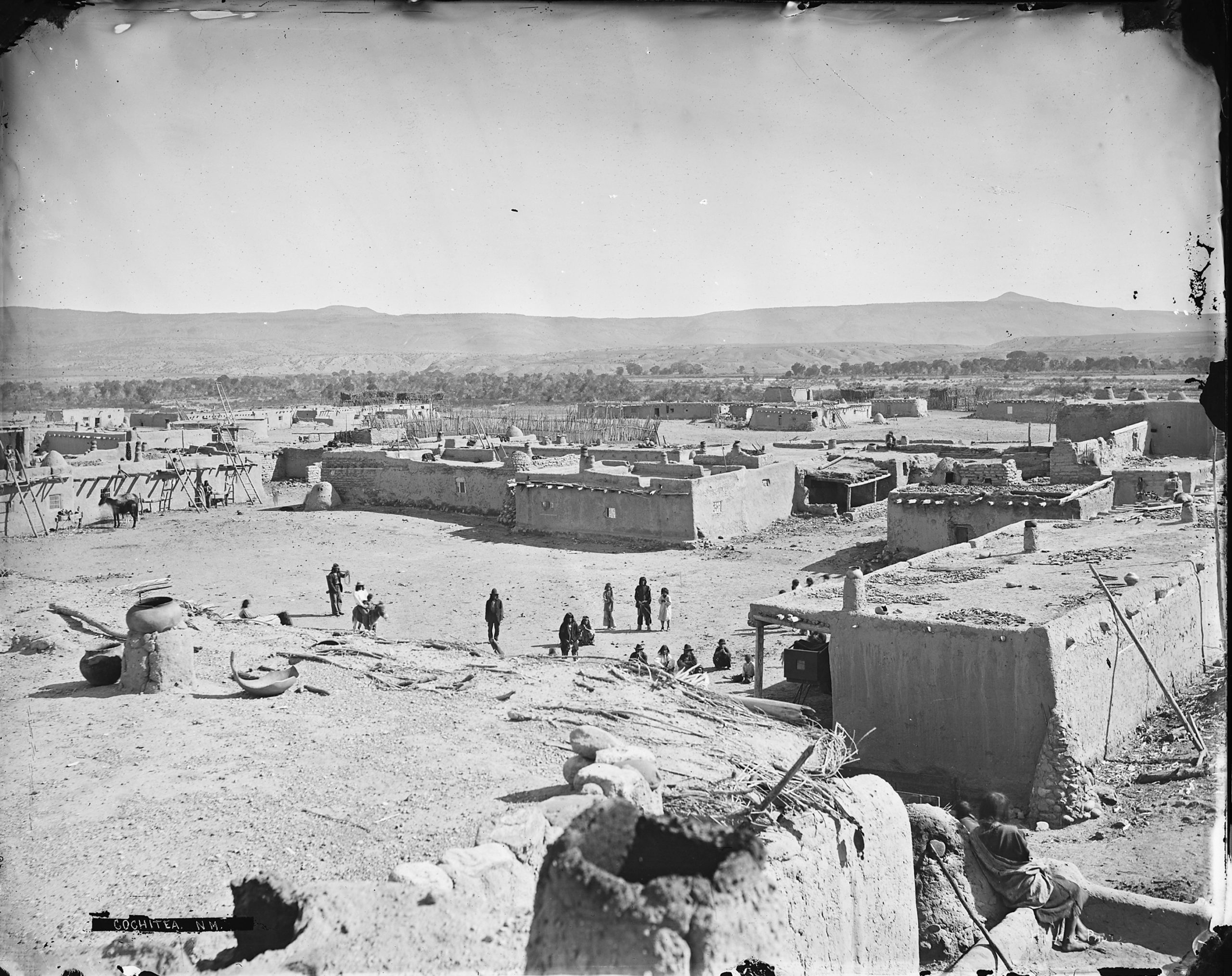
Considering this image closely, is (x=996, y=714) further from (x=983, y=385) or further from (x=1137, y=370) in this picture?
(x=1137, y=370)

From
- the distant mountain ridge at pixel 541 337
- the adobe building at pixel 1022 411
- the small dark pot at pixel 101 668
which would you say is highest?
the distant mountain ridge at pixel 541 337

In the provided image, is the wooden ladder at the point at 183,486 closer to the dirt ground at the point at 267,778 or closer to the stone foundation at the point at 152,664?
the dirt ground at the point at 267,778

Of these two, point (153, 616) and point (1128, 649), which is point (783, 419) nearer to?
point (1128, 649)

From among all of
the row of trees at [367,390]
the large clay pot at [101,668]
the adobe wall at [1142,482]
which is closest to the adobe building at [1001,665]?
the large clay pot at [101,668]

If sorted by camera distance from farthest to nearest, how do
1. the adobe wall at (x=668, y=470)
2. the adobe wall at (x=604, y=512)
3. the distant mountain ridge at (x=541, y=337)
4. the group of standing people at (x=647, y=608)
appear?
1. the distant mountain ridge at (x=541, y=337)
2. the adobe wall at (x=668, y=470)
3. the adobe wall at (x=604, y=512)
4. the group of standing people at (x=647, y=608)

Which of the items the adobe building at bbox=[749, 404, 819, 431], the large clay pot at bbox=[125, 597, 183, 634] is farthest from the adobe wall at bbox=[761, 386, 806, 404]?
the large clay pot at bbox=[125, 597, 183, 634]

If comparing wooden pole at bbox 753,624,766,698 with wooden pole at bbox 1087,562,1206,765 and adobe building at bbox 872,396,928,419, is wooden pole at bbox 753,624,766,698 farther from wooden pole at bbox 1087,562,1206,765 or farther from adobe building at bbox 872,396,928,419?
adobe building at bbox 872,396,928,419

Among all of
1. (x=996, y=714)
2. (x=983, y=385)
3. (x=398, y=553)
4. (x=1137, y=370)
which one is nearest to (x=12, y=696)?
(x=996, y=714)

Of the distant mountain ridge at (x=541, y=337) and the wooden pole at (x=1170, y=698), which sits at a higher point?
the distant mountain ridge at (x=541, y=337)
